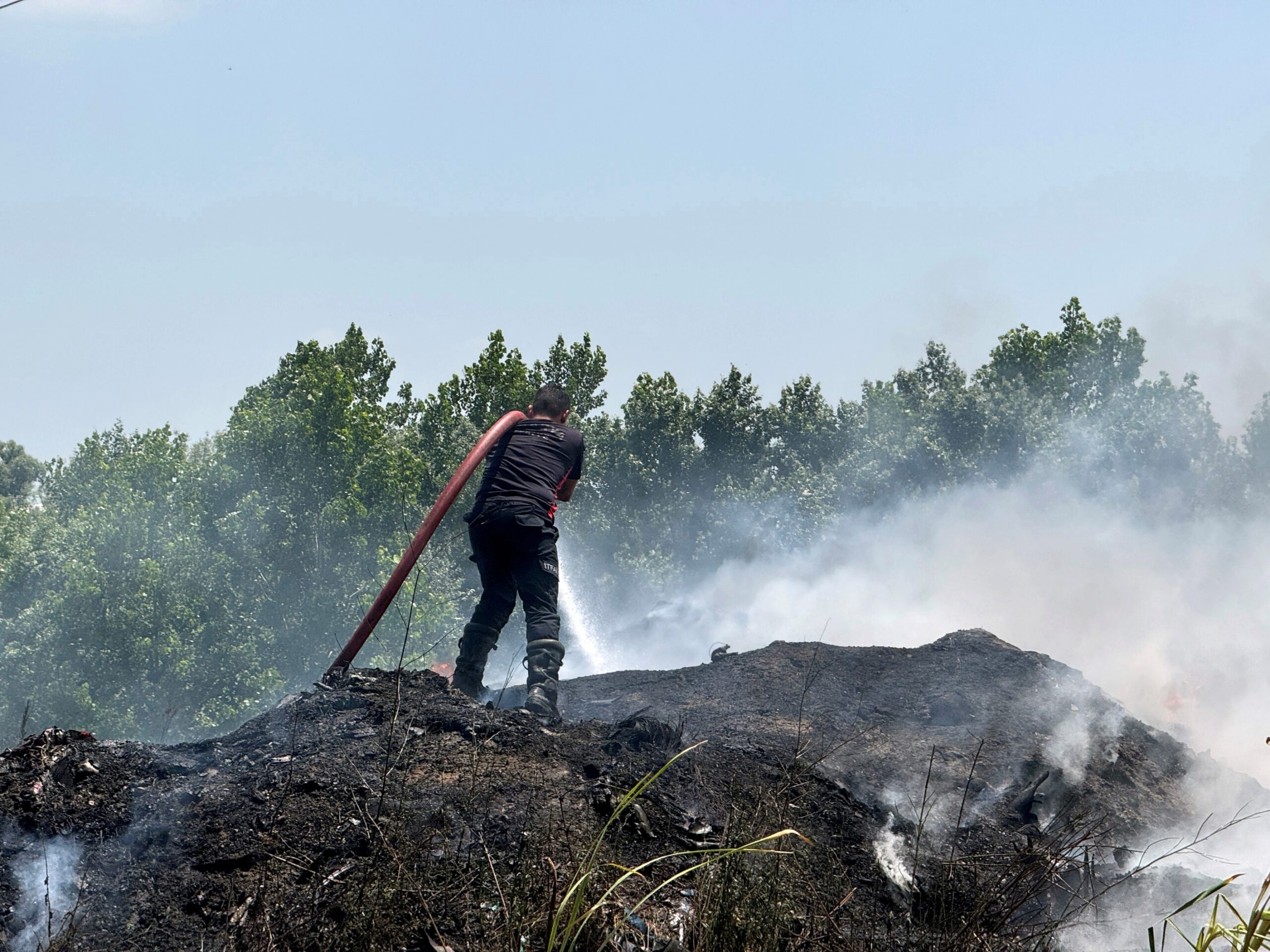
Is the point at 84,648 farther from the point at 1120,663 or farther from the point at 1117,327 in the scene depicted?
the point at 1117,327

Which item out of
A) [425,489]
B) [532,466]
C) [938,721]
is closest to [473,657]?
[532,466]

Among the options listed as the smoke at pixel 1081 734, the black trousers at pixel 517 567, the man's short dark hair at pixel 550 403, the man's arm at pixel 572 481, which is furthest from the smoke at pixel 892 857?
the man's short dark hair at pixel 550 403

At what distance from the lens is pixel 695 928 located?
2734 mm

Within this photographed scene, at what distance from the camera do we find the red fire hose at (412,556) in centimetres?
520

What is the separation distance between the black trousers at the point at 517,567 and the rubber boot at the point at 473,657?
0.04m

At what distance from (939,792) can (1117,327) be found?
95.2 ft

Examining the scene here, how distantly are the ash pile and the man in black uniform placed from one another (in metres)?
0.47

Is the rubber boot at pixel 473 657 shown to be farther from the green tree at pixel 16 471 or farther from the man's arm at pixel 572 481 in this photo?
the green tree at pixel 16 471

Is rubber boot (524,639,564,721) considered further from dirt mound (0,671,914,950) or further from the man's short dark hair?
the man's short dark hair

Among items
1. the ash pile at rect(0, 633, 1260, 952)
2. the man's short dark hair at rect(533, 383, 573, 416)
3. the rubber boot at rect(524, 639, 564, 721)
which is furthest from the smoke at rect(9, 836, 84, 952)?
the man's short dark hair at rect(533, 383, 573, 416)

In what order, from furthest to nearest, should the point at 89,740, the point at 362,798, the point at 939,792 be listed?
1. the point at 939,792
2. the point at 89,740
3. the point at 362,798

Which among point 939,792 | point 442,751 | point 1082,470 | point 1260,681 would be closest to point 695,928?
point 442,751

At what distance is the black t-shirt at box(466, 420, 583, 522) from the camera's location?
5.68 m

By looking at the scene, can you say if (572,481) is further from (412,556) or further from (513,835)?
(513,835)
